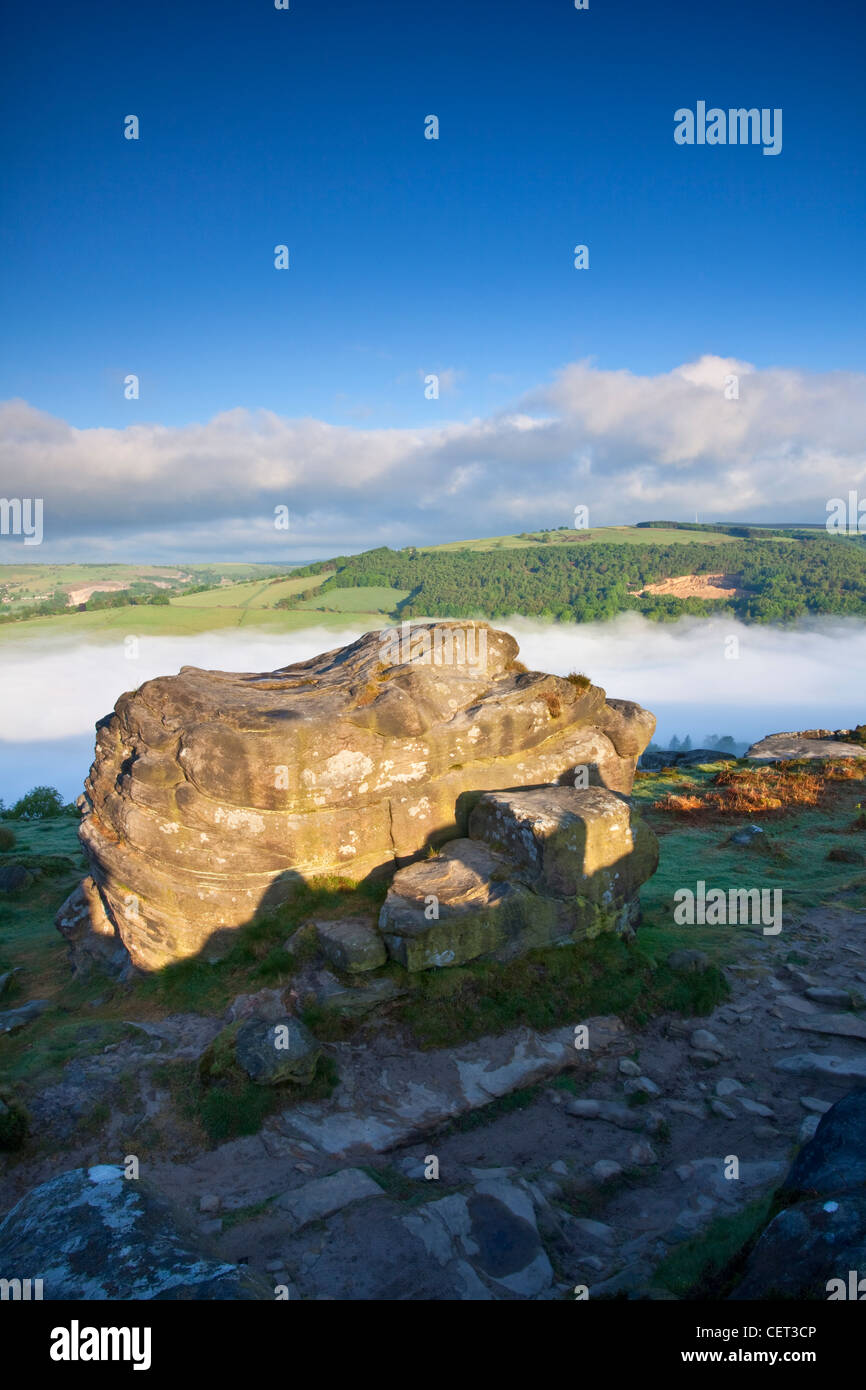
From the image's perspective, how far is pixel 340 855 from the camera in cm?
1354

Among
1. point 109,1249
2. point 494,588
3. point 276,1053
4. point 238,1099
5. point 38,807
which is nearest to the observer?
point 109,1249

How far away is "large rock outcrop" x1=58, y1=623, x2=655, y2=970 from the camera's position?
1302 centimetres

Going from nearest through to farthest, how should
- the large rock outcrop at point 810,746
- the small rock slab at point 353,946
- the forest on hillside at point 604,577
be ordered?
the small rock slab at point 353,946 < the large rock outcrop at point 810,746 < the forest on hillside at point 604,577

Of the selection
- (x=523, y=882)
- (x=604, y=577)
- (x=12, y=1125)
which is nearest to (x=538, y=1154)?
(x=523, y=882)

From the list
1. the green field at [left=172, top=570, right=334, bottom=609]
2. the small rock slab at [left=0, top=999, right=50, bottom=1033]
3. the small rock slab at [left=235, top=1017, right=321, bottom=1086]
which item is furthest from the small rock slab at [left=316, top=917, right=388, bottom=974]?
the green field at [left=172, top=570, right=334, bottom=609]

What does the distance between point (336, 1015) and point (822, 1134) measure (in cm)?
717

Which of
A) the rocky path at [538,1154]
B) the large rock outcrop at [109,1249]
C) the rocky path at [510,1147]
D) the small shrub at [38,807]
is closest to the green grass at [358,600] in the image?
the small shrub at [38,807]

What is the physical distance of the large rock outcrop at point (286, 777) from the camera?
13016mm

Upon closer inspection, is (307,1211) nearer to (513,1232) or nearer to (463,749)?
(513,1232)

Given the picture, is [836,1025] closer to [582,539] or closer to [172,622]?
[172,622]

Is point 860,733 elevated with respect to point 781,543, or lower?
lower

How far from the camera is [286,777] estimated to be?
1296cm

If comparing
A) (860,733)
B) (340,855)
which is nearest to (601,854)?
(340,855)

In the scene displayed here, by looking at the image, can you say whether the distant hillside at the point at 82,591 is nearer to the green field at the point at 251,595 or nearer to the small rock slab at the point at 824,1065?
the green field at the point at 251,595
